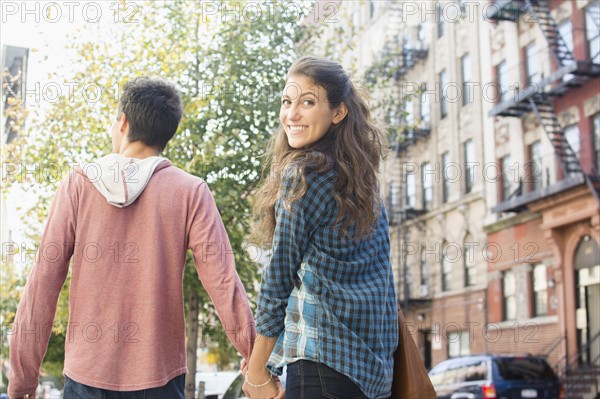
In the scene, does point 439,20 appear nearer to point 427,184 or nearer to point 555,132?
point 427,184

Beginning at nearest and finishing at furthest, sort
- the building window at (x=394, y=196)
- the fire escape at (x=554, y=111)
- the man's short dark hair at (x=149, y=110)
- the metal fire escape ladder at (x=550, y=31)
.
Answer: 1. the man's short dark hair at (x=149, y=110)
2. the fire escape at (x=554, y=111)
3. the metal fire escape ladder at (x=550, y=31)
4. the building window at (x=394, y=196)

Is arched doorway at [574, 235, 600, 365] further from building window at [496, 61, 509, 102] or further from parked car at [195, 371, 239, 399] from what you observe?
parked car at [195, 371, 239, 399]

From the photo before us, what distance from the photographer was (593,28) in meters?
26.2

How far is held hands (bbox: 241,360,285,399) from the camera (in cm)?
341

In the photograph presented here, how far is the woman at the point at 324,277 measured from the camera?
3.24 meters

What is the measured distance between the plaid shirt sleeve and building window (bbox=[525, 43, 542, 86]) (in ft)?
86.3

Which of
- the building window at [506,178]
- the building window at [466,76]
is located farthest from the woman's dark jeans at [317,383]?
the building window at [466,76]

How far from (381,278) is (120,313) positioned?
1.20m

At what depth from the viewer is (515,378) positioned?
18.5 m

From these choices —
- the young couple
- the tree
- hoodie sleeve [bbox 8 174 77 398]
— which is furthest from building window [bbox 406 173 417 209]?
hoodie sleeve [bbox 8 174 77 398]

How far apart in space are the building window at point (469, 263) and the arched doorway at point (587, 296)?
269 inches

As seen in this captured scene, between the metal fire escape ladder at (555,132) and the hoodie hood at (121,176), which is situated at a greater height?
the metal fire escape ladder at (555,132)

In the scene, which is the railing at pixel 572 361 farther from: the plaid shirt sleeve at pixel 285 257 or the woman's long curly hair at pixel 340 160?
the plaid shirt sleeve at pixel 285 257

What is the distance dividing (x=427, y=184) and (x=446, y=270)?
13.4 feet
